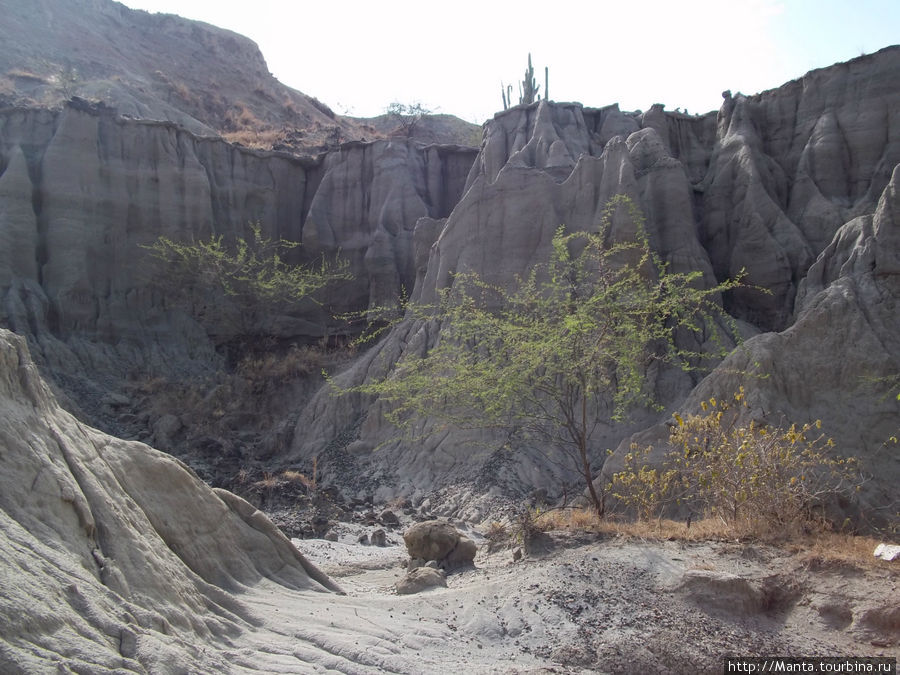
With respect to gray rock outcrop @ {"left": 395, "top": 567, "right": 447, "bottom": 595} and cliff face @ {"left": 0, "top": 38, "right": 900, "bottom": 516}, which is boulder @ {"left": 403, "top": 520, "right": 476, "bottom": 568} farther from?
cliff face @ {"left": 0, "top": 38, "right": 900, "bottom": 516}

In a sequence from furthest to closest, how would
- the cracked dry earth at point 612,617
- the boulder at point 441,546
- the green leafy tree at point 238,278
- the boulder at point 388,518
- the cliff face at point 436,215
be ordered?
the green leafy tree at point 238,278 < the cliff face at point 436,215 < the boulder at point 388,518 < the boulder at point 441,546 < the cracked dry earth at point 612,617

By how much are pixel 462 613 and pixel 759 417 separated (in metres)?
7.15

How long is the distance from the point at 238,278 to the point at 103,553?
21.8 m

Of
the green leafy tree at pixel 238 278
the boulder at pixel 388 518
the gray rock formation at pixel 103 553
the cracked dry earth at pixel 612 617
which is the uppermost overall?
the green leafy tree at pixel 238 278

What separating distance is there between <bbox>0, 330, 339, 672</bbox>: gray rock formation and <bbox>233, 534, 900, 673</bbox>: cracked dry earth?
56 cm

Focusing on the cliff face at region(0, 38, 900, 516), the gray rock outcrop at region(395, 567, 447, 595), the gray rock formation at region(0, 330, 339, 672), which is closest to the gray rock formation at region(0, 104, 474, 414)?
the cliff face at region(0, 38, 900, 516)

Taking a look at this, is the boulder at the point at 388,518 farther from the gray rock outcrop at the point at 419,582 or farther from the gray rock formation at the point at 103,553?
the gray rock formation at the point at 103,553

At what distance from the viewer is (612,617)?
745cm

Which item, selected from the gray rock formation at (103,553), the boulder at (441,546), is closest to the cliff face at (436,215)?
the boulder at (441,546)

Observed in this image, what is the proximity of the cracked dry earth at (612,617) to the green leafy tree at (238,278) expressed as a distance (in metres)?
19.6

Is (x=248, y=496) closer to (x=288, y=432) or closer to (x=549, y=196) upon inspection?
(x=288, y=432)

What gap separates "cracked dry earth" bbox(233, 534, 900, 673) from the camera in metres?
6.55

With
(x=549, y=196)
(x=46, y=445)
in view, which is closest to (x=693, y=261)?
(x=549, y=196)

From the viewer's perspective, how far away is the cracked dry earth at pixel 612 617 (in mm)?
6551
